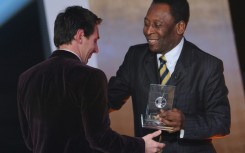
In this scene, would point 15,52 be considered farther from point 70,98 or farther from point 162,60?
point 70,98

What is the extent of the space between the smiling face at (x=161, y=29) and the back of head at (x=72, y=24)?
40 centimetres

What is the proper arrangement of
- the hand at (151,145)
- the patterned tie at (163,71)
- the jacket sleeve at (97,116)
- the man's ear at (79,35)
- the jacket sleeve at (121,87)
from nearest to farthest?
the jacket sleeve at (97,116)
the man's ear at (79,35)
the hand at (151,145)
the patterned tie at (163,71)
the jacket sleeve at (121,87)

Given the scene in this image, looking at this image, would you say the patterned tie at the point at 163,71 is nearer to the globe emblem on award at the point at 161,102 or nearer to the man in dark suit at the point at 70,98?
the globe emblem on award at the point at 161,102

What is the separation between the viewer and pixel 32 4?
313 centimetres

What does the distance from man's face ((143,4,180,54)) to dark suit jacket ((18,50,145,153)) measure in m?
0.51

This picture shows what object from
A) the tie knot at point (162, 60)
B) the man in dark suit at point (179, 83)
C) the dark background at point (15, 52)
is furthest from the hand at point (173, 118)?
the dark background at point (15, 52)

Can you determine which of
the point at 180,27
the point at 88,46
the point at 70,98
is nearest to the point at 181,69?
the point at 180,27

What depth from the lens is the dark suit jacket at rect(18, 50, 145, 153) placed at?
185 centimetres

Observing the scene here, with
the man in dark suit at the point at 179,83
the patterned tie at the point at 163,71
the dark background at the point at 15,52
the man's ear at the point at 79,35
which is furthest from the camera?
the dark background at the point at 15,52

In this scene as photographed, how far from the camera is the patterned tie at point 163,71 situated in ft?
7.47

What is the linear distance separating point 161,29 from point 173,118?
0.47m

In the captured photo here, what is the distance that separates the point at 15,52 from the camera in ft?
10.2

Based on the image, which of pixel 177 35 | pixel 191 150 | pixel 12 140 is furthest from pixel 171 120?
pixel 12 140

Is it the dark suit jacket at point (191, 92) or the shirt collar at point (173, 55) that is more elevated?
the shirt collar at point (173, 55)
